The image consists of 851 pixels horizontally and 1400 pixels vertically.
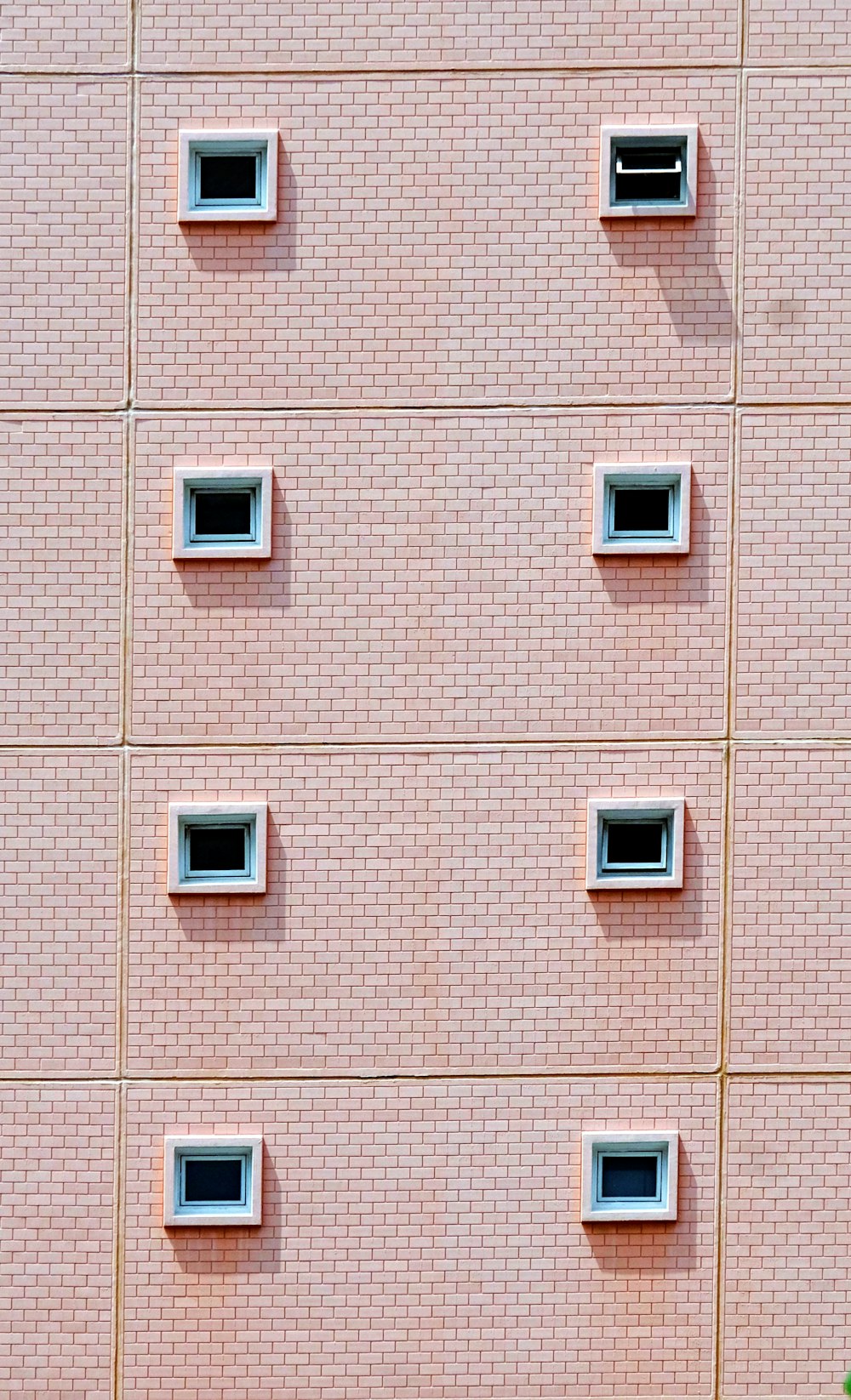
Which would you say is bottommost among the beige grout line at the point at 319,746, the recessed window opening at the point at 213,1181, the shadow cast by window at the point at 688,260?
the recessed window opening at the point at 213,1181

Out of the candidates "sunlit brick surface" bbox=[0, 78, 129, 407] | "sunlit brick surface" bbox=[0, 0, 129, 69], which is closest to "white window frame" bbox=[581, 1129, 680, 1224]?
"sunlit brick surface" bbox=[0, 78, 129, 407]

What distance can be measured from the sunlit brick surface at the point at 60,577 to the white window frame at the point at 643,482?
100 inches

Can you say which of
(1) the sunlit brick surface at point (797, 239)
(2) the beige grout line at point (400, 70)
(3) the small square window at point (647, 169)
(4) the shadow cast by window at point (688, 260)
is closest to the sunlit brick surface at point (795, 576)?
(1) the sunlit brick surface at point (797, 239)

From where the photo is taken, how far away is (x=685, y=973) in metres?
8.05

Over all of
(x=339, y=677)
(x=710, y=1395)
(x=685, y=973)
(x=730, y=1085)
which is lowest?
(x=710, y=1395)

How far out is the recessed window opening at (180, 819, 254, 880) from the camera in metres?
8.06

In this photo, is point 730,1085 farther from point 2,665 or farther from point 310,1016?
point 2,665

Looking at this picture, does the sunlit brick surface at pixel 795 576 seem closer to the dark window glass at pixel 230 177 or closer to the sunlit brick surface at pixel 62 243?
the dark window glass at pixel 230 177

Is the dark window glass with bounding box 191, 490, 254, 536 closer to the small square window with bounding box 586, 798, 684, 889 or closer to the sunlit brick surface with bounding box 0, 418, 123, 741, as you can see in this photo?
the sunlit brick surface with bounding box 0, 418, 123, 741

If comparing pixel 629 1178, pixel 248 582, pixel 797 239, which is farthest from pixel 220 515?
pixel 629 1178

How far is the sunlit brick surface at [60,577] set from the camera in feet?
26.0

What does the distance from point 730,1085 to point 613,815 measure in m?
1.60

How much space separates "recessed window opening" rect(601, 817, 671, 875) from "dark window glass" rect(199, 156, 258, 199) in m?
3.90

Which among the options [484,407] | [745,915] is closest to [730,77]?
[484,407]
